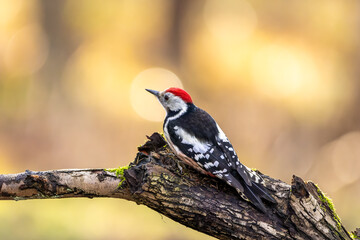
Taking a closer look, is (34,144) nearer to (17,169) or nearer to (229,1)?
(17,169)

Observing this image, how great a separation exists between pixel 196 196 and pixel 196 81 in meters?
5.53

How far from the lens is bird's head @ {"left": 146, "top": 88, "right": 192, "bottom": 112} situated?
276 cm

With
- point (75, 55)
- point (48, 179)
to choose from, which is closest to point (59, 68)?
point (75, 55)

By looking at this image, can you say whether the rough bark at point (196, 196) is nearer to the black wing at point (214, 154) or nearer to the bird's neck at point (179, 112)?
the black wing at point (214, 154)

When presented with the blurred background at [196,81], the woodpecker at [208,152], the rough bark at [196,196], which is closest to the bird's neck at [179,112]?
the woodpecker at [208,152]

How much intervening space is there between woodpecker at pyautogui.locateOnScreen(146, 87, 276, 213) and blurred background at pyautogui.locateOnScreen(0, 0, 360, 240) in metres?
4.42

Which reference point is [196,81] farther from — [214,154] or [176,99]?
[214,154]

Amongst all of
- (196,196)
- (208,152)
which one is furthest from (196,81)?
(196,196)

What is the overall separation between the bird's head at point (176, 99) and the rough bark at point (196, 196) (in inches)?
17.4

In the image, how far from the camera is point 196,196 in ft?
7.67

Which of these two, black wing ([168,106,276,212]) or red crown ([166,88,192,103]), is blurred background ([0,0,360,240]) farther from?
black wing ([168,106,276,212])

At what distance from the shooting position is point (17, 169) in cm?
711

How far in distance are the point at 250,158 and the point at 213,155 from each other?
16.3 ft

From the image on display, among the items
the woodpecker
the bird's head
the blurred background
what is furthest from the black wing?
the blurred background
